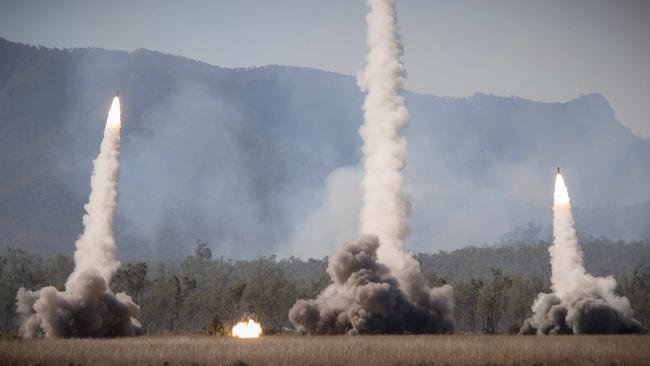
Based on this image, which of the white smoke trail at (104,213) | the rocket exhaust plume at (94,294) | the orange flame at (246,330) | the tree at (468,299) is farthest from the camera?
the tree at (468,299)

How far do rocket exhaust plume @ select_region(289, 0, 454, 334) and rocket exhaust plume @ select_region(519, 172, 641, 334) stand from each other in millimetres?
8146

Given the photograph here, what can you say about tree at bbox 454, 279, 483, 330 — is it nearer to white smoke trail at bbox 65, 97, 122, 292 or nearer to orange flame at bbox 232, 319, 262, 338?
orange flame at bbox 232, 319, 262, 338

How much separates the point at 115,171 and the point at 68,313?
12419mm

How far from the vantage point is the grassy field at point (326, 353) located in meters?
35.2

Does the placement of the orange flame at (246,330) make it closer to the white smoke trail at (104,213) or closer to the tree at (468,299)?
the white smoke trail at (104,213)

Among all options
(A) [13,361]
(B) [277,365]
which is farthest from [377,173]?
(A) [13,361]

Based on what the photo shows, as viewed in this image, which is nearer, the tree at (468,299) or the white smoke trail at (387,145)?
the white smoke trail at (387,145)

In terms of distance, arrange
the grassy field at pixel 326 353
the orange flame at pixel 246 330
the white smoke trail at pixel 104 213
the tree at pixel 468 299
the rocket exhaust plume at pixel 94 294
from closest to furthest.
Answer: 1. the grassy field at pixel 326 353
2. the rocket exhaust plume at pixel 94 294
3. the white smoke trail at pixel 104 213
4. the orange flame at pixel 246 330
5. the tree at pixel 468 299

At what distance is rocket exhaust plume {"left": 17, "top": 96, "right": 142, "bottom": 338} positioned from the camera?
5028 cm

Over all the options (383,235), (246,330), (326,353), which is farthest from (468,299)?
(326,353)

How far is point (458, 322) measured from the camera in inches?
4793

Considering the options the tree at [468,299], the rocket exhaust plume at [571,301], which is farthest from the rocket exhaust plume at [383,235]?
the tree at [468,299]

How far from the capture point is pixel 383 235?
64.1m

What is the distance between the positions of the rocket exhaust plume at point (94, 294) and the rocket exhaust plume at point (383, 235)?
43.0ft
